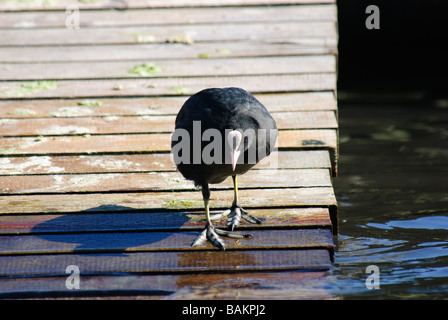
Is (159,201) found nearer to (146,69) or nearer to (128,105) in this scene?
(128,105)

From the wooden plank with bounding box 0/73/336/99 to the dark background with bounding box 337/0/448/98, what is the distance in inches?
139

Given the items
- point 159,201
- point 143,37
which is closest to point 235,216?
point 159,201

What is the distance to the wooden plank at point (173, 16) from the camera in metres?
7.13

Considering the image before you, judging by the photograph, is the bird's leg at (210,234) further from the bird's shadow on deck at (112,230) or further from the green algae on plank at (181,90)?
the green algae on plank at (181,90)

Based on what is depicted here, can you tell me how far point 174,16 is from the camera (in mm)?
7258

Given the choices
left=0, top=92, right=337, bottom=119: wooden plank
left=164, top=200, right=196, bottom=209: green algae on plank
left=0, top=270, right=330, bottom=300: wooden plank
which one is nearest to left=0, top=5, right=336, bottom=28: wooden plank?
left=0, top=92, right=337, bottom=119: wooden plank

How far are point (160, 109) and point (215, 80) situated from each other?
0.66m

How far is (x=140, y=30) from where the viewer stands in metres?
7.01

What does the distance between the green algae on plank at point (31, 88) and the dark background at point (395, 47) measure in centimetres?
471

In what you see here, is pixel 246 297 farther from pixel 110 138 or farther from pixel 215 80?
pixel 215 80

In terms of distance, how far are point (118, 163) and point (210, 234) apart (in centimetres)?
126

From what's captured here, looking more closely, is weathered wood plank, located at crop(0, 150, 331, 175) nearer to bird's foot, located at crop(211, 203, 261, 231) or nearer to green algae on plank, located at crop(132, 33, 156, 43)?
bird's foot, located at crop(211, 203, 261, 231)

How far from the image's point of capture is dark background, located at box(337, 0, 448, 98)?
31.3 feet
